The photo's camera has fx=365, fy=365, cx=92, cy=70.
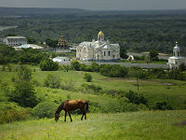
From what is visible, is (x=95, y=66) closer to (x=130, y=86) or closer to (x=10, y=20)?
(x=130, y=86)

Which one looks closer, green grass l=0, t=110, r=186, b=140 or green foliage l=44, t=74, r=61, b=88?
green grass l=0, t=110, r=186, b=140

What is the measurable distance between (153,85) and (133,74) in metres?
3.28

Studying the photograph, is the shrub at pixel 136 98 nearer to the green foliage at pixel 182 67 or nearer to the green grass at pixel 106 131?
the green grass at pixel 106 131

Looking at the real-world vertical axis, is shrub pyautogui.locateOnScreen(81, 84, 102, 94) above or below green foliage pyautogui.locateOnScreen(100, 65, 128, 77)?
above

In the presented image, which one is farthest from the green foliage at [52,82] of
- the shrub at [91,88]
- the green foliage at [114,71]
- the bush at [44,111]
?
the bush at [44,111]

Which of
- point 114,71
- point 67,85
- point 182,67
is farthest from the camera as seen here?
point 182,67

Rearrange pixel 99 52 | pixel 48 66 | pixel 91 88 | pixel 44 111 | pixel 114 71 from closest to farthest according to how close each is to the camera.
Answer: pixel 44 111
pixel 91 88
pixel 114 71
pixel 48 66
pixel 99 52

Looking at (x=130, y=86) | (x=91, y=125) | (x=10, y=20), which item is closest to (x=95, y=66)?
(x=130, y=86)

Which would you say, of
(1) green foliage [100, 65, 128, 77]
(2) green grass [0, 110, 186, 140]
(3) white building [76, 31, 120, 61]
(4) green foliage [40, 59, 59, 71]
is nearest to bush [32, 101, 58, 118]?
(2) green grass [0, 110, 186, 140]

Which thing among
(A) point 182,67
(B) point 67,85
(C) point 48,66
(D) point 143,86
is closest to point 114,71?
(D) point 143,86

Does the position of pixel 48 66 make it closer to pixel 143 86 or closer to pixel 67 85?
pixel 67 85

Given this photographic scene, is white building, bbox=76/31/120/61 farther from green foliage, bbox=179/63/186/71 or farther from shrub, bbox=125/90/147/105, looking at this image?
shrub, bbox=125/90/147/105

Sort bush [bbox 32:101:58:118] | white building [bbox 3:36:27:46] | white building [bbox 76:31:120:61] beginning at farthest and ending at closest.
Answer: white building [bbox 3:36:27:46], white building [bbox 76:31:120:61], bush [bbox 32:101:58:118]

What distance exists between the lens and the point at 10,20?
77.2 m
